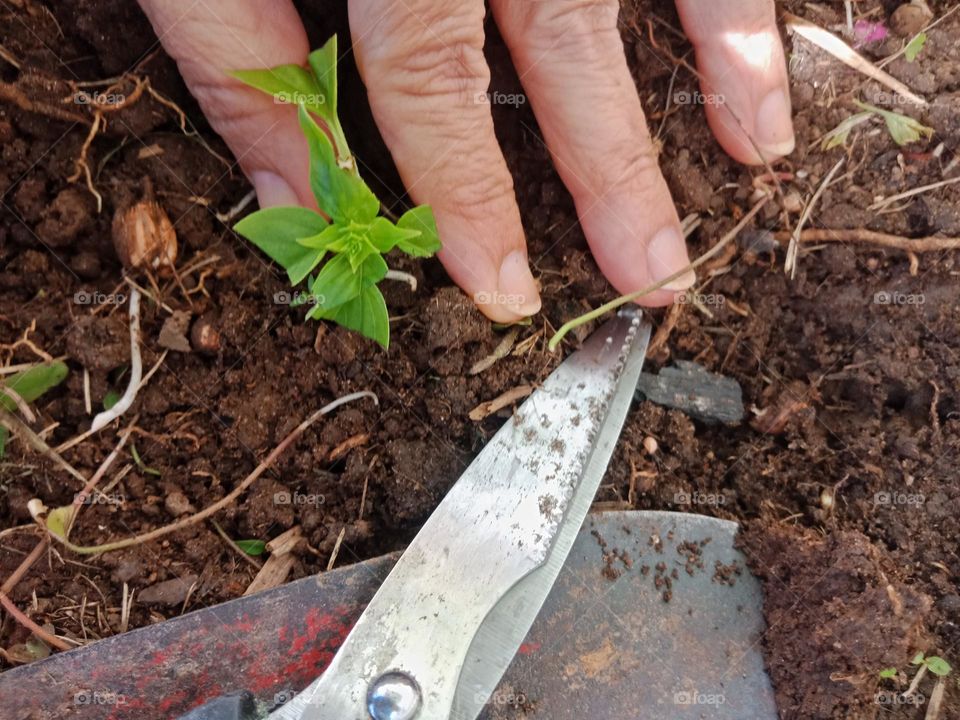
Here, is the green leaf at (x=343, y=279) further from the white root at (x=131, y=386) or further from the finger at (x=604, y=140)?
the finger at (x=604, y=140)

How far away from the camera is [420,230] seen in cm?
186

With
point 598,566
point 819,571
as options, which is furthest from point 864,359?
point 598,566

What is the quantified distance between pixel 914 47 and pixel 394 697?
251 cm

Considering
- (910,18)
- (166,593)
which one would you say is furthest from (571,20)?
(166,593)

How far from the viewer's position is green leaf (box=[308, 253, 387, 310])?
1.83m

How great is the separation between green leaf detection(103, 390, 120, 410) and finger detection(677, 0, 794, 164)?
1960 millimetres

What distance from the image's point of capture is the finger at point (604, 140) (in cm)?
219

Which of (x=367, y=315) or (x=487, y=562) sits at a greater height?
(x=367, y=315)

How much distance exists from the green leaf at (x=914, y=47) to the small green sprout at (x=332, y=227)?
68.6 inches
